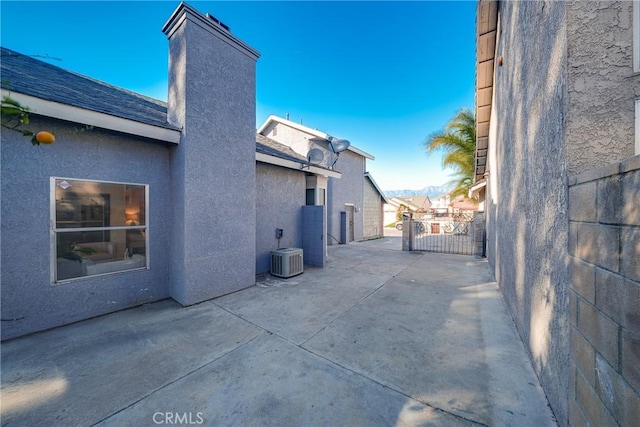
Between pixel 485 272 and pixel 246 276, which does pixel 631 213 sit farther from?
pixel 485 272

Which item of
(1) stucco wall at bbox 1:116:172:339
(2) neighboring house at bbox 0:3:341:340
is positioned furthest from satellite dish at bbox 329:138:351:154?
(1) stucco wall at bbox 1:116:172:339

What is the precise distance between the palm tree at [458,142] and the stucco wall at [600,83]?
1508 centimetres

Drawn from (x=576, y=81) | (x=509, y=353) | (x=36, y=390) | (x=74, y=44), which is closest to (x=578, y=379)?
(x=509, y=353)

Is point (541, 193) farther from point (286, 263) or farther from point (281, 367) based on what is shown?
point (286, 263)

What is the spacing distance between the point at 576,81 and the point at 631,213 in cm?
117

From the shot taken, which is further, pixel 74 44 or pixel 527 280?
pixel 74 44

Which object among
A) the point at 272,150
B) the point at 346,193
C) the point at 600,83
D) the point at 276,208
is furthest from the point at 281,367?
the point at 346,193

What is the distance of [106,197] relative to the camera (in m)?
4.12

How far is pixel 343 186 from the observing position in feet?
45.2

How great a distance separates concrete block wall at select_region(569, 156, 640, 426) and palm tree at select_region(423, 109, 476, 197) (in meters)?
15.5

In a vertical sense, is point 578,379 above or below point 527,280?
below

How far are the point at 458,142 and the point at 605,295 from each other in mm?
16198

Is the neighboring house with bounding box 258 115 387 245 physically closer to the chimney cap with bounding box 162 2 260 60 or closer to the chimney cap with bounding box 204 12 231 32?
the chimney cap with bounding box 162 2 260 60

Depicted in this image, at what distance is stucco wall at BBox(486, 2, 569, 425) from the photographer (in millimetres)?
1978
